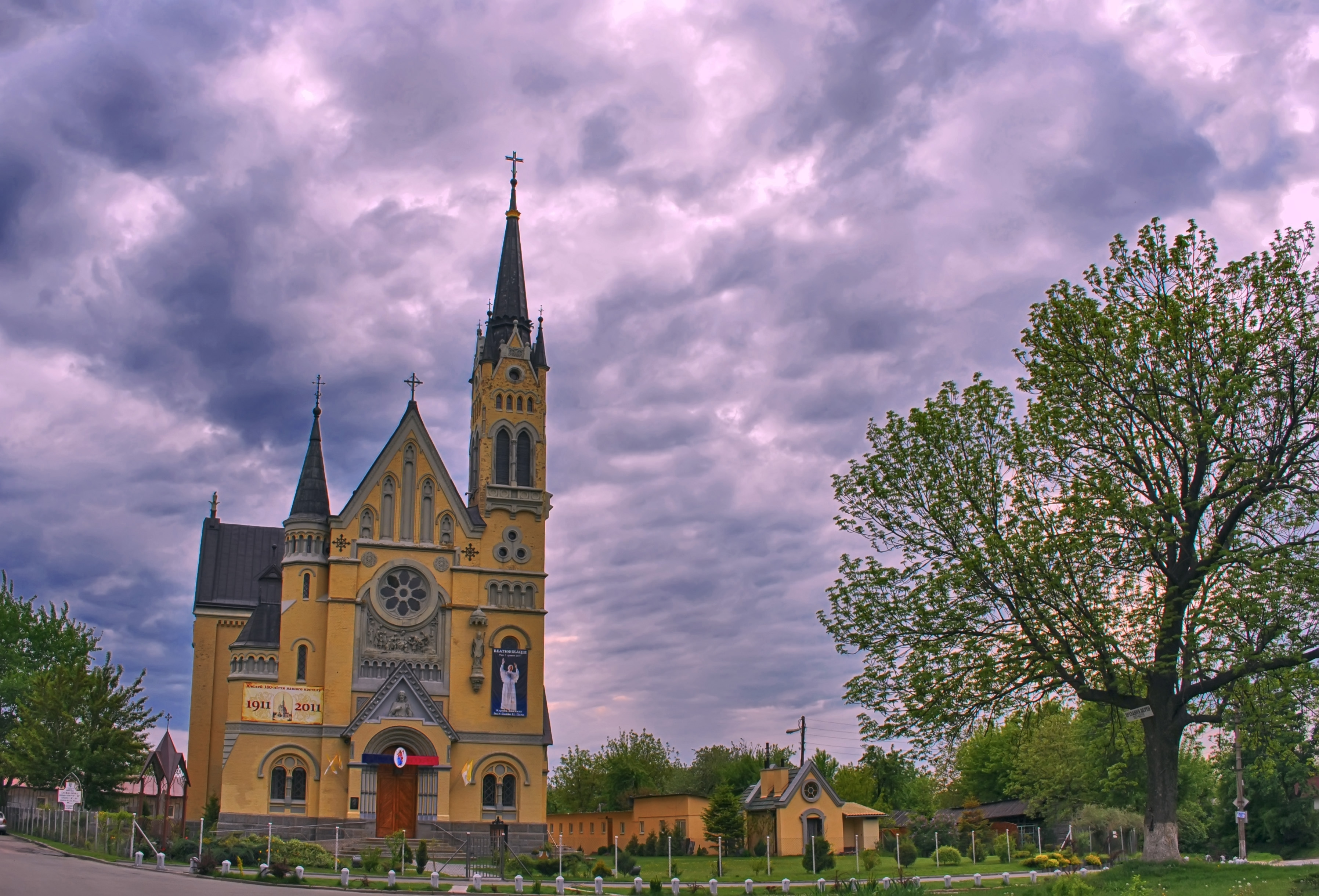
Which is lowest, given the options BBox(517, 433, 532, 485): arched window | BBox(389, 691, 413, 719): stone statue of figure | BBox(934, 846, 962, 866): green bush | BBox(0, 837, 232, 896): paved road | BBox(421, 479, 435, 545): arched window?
BBox(934, 846, 962, 866): green bush

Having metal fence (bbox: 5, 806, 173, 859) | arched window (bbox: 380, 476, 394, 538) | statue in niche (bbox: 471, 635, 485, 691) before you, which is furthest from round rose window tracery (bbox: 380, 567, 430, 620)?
metal fence (bbox: 5, 806, 173, 859)

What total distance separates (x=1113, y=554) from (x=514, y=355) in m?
36.7

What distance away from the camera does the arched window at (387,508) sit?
52562 mm

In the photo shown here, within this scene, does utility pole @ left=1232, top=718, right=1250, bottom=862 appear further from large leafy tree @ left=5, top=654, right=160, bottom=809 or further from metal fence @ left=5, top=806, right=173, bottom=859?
large leafy tree @ left=5, top=654, right=160, bottom=809

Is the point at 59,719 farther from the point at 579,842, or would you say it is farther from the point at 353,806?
the point at 579,842

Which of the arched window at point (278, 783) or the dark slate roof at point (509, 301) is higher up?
the dark slate roof at point (509, 301)

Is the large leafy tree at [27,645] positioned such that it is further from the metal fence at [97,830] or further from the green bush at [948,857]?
the green bush at [948,857]

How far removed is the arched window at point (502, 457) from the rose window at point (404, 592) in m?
6.02

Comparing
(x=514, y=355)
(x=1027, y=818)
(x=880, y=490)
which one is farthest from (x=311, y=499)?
(x=1027, y=818)

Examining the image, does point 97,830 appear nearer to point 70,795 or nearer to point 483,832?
point 70,795

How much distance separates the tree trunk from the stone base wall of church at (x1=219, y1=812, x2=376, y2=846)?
31.4m

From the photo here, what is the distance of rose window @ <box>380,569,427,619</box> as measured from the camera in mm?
51812

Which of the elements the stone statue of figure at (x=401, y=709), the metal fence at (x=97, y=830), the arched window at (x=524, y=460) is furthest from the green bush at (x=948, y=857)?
the metal fence at (x=97, y=830)

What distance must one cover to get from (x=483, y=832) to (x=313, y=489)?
16.9m
